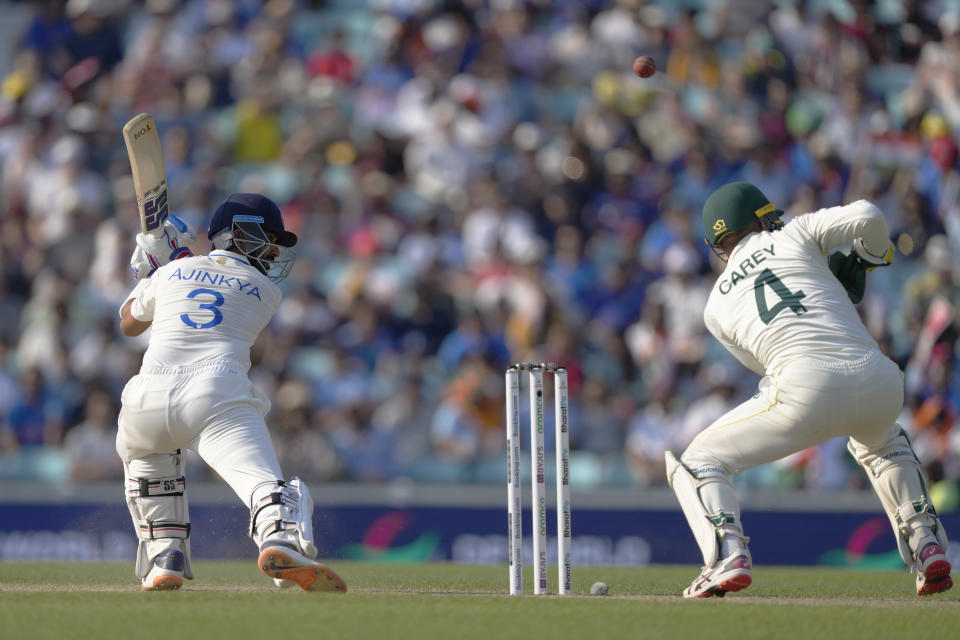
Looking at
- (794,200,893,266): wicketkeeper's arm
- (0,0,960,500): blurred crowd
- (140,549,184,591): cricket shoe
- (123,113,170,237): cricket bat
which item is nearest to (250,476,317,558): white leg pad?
(140,549,184,591): cricket shoe

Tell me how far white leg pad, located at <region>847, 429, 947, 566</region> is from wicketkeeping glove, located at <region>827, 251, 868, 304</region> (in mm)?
748

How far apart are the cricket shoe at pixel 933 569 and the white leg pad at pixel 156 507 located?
11.8 feet

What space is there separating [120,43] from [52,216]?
10.0 feet

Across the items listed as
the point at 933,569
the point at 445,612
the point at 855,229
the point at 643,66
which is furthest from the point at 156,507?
the point at 643,66

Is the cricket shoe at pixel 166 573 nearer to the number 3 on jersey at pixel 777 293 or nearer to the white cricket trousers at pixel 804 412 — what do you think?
the white cricket trousers at pixel 804 412

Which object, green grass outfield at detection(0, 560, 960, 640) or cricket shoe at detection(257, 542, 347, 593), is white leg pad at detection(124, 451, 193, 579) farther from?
cricket shoe at detection(257, 542, 347, 593)

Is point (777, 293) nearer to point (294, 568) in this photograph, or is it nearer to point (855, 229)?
point (855, 229)

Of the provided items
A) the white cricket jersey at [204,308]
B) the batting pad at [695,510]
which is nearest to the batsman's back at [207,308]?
the white cricket jersey at [204,308]

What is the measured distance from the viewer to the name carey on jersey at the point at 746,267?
6.56 m

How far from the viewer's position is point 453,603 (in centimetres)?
584

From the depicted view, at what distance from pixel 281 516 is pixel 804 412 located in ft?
7.99

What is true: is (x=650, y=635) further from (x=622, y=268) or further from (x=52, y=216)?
(x=52, y=216)

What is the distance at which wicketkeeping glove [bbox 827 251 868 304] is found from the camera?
22.2ft

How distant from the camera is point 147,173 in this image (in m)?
7.21
